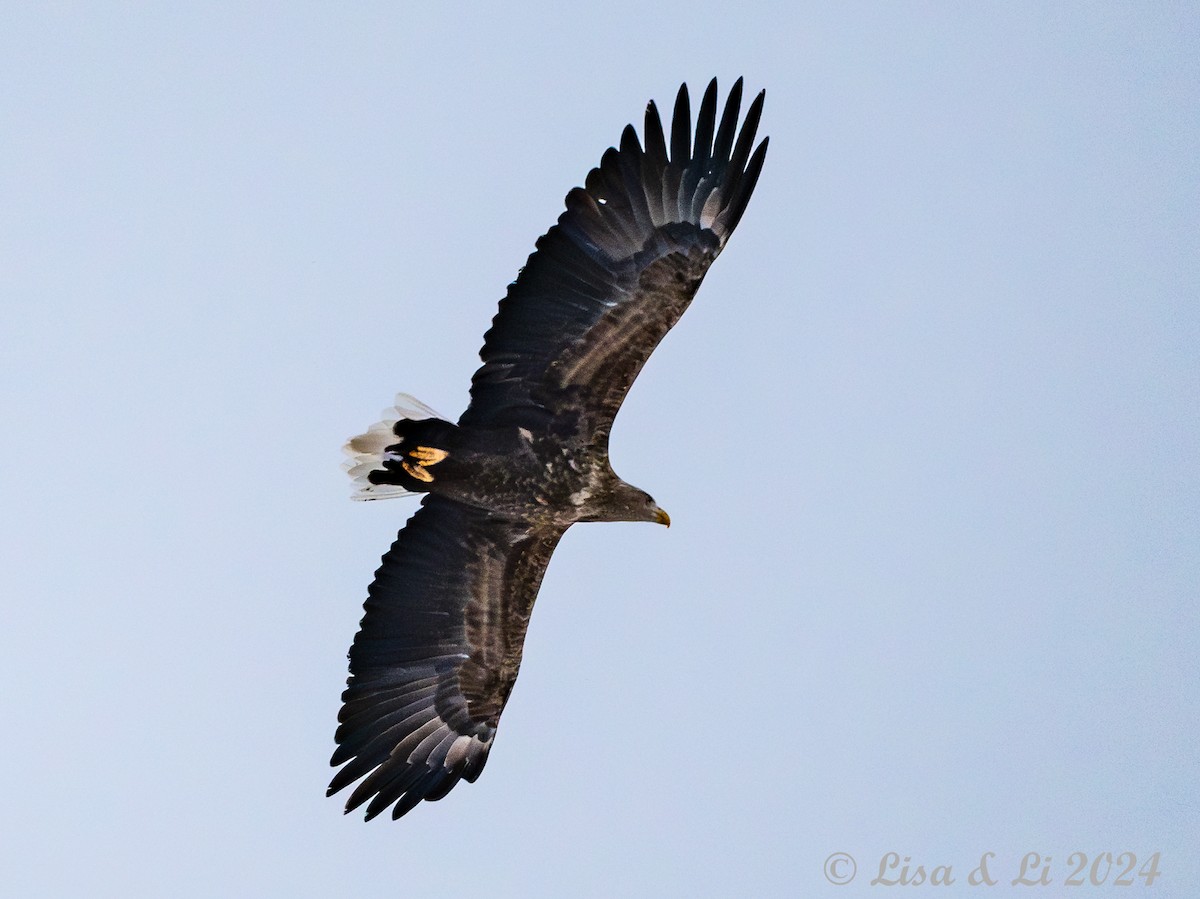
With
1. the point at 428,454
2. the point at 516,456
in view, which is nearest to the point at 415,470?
the point at 428,454

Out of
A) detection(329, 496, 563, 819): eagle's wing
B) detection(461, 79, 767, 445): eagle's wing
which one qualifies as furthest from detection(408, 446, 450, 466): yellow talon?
detection(461, 79, 767, 445): eagle's wing

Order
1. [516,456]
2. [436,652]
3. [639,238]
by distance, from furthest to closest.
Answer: [436,652] < [516,456] < [639,238]

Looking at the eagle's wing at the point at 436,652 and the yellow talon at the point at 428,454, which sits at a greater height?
the yellow talon at the point at 428,454

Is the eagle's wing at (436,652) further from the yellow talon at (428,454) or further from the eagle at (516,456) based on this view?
the yellow talon at (428,454)

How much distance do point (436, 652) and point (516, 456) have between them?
5.55 ft

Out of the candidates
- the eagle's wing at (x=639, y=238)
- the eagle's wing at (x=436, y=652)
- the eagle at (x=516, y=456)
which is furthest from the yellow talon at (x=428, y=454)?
the eagle's wing at (x=639, y=238)

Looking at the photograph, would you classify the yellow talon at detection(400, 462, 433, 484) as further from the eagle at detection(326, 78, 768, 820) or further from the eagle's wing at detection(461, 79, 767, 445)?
the eagle's wing at detection(461, 79, 767, 445)

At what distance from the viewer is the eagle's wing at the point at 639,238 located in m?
10.5

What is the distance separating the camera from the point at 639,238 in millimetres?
10586

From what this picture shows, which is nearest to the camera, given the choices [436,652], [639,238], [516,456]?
[639,238]

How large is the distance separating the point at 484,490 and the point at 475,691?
1590 millimetres

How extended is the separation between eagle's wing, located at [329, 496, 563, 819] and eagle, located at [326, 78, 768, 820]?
1 cm

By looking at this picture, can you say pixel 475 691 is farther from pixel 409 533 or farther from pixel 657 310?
pixel 657 310

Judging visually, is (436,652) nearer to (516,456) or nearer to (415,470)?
(415,470)
